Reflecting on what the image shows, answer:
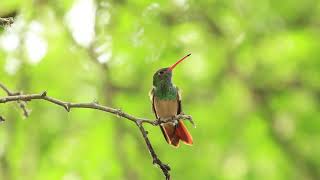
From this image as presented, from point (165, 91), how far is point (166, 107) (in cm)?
34

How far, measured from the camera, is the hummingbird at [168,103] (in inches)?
131

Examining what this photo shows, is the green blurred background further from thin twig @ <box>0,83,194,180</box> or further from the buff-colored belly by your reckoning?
thin twig @ <box>0,83,194,180</box>

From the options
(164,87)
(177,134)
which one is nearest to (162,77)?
(164,87)

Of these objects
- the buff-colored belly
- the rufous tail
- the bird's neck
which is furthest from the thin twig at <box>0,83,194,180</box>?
the bird's neck

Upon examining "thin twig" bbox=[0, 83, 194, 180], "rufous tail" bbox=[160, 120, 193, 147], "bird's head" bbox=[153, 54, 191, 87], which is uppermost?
"bird's head" bbox=[153, 54, 191, 87]

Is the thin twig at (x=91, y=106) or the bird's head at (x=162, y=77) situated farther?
the bird's head at (x=162, y=77)

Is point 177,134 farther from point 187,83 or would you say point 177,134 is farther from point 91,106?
point 187,83

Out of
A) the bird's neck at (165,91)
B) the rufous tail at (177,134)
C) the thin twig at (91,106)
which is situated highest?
the bird's neck at (165,91)

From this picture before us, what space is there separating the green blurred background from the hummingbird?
2460mm

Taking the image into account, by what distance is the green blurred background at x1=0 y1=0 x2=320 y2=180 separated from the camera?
22.3ft

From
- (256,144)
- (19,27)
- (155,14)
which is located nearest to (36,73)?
(19,27)

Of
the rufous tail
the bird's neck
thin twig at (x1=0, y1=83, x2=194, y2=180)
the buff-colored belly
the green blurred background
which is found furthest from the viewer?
the green blurred background

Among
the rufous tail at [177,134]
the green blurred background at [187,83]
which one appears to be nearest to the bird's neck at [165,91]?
the rufous tail at [177,134]

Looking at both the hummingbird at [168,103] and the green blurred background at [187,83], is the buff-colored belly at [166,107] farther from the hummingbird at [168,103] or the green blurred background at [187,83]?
the green blurred background at [187,83]
